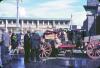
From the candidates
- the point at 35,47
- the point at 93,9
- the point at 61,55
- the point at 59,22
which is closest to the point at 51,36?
the point at 61,55

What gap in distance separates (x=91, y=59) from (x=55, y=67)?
4.90 m

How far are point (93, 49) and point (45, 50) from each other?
2535mm

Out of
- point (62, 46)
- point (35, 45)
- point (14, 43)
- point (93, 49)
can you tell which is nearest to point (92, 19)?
point (14, 43)

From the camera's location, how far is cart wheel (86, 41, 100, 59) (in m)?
20.4

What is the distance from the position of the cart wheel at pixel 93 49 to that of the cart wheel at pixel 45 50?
2.04m

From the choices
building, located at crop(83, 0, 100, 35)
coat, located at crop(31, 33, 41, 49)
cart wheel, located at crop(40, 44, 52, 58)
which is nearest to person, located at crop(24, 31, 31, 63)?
coat, located at crop(31, 33, 41, 49)

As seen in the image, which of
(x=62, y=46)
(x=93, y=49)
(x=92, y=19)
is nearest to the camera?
(x=93, y=49)

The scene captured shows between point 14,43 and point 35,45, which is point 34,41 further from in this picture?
point 14,43

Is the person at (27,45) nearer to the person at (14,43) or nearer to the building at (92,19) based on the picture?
the person at (14,43)

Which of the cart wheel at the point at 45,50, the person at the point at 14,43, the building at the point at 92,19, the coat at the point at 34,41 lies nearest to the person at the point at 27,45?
the coat at the point at 34,41

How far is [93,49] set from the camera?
20.5 metres

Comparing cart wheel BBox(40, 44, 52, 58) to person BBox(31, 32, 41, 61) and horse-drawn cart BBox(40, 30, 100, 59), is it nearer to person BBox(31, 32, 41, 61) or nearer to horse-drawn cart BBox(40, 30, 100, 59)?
horse-drawn cart BBox(40, 30, 100, 59)

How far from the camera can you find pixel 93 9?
34844 millimetres

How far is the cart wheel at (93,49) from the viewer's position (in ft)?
67.1
